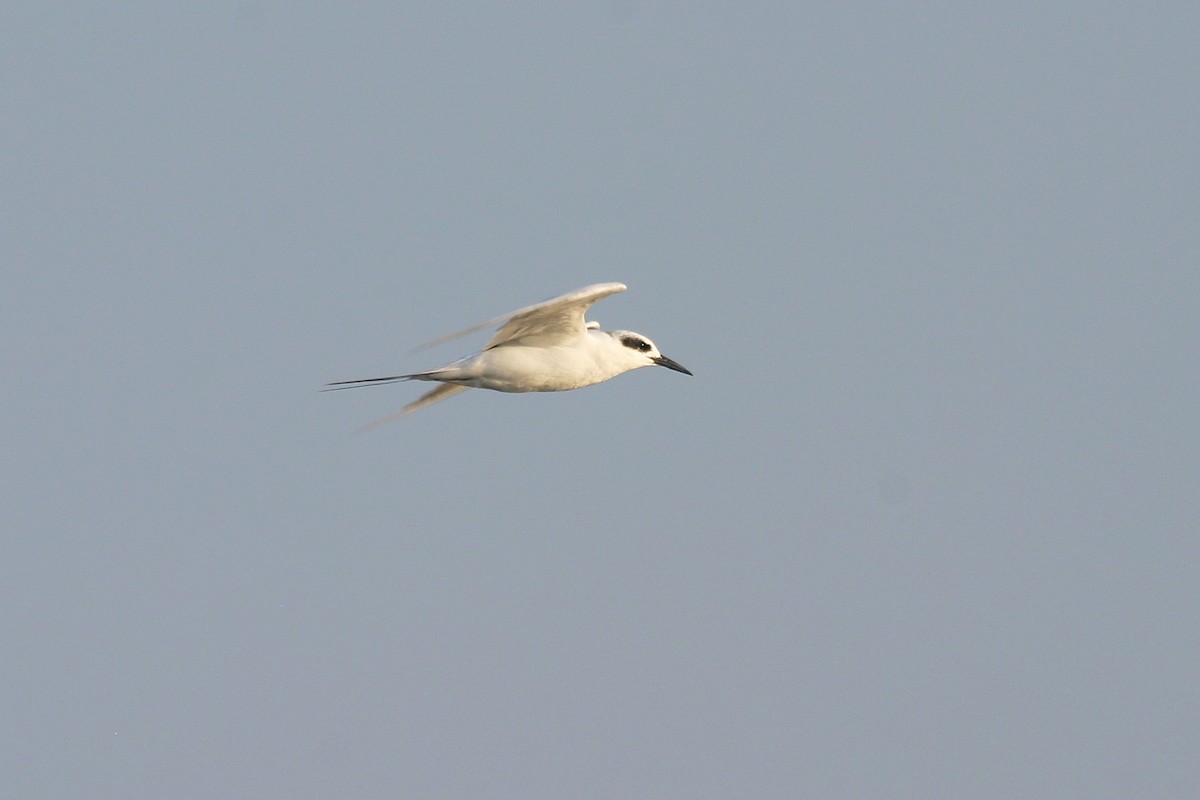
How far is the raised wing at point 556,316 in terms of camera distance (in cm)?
2223

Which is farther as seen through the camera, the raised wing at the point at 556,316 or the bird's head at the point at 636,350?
the bird's head at the point at 636,350

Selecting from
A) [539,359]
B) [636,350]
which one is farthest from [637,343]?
[539,359]

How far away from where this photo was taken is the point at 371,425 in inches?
1001

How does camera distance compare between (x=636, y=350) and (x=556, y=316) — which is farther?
(x=636, y=350)

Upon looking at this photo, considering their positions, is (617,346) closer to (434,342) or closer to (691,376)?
(691,376)

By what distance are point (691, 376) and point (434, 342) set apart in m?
7.94

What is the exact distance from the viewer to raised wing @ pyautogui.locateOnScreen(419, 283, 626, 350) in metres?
22.2

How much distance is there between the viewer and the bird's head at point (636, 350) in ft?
83.5

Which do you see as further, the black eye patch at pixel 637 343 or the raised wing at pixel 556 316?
the black eye patch at pixel 637 343

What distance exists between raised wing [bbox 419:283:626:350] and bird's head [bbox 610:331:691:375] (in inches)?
49.1

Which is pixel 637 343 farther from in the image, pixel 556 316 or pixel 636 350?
pixel 556 316

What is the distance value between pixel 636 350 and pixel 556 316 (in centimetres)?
243

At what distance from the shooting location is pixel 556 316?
928 inches

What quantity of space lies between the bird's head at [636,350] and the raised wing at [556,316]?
125cm
